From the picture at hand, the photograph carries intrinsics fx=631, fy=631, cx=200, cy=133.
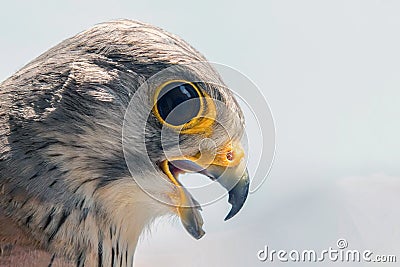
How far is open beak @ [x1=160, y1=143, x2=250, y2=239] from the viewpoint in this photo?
5.99ft

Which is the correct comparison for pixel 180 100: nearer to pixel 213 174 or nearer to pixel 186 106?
pixel 186 106

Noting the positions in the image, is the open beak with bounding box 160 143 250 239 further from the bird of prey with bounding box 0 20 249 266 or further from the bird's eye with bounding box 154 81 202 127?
the bird's eye with bounding box 154 81 202 127

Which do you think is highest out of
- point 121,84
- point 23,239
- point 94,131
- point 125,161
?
point 121,84

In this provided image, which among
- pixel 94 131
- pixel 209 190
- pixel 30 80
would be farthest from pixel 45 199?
pixel 209 190

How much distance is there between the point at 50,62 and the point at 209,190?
2.07 ft

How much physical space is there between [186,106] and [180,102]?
0.07ft

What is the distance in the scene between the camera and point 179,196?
74.5 inches

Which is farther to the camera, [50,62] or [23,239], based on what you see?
[50,62]

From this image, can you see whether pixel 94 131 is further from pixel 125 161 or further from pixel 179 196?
pixel 179 196

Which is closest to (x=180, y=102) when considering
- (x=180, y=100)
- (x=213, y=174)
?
(x=180, y=100)

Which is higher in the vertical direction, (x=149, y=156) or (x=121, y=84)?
(x=121, y=84)

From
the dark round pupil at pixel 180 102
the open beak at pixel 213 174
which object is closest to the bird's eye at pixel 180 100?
the dark round pupil at pixel 180 102

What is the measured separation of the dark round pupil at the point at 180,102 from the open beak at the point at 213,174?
0.37 ft

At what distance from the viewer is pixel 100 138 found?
74.0 inches
